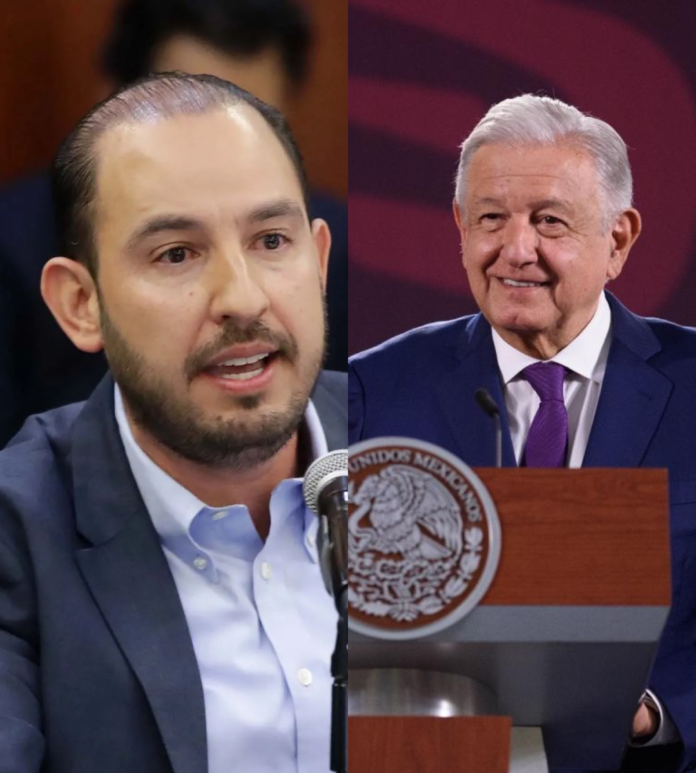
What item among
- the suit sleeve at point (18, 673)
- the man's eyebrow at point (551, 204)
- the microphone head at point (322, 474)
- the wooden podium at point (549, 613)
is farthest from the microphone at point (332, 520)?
the man's eyebrow at point (551, 204)

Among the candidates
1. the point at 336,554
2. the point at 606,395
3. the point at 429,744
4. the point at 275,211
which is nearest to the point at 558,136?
the point at 606,395

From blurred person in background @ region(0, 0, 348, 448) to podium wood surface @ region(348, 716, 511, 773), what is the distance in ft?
3.22

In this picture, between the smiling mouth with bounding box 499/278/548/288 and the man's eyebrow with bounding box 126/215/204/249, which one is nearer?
the man's eyebrow with bounding box 126/215/204/249

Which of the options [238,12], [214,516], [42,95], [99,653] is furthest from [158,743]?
[238,12]

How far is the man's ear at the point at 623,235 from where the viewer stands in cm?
262

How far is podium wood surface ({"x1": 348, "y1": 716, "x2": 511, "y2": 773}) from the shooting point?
1.73m

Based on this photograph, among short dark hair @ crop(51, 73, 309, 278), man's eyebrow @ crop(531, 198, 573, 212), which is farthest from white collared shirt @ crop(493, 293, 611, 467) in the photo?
short dark hair @ crop(51, 73, 309, 278)

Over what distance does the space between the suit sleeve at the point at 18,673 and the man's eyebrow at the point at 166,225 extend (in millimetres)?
613

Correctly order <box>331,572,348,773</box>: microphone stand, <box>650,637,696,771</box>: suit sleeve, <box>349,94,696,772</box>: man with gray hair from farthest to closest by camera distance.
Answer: <box>349,94,696,772</box>: man with gray hair → <box>650,637,696,771</box>: suit sleeve → <box>331,572,348,773</box>: microphone stand

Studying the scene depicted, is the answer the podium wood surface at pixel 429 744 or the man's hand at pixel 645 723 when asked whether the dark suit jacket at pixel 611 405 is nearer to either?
the man's hand at pixel 645 723

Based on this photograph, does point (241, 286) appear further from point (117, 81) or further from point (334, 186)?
point (117, 81)

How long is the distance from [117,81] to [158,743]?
50.4 inches

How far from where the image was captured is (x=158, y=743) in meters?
2.11

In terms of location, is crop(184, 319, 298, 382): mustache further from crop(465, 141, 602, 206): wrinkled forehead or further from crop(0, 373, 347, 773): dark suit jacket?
crop(465, 141, 602, 206): wrinkled forehead
